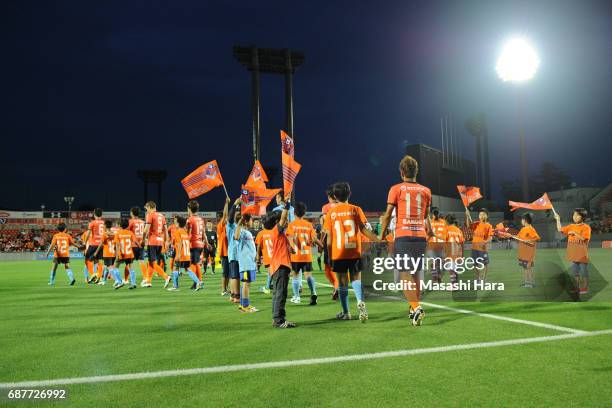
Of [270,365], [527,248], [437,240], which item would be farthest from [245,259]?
[527,248]

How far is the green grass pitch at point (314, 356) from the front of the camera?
140 inches

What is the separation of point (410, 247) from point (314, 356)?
2.47m

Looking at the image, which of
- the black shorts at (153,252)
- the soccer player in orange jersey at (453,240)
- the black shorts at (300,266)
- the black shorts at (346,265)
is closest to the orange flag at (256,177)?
the black shorts at (153,252)

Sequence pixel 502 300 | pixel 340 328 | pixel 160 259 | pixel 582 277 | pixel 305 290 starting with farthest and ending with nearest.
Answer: pixel 160 259
pixel 305 290
pixel 582 277
pixel 502 300
pixel 340 328

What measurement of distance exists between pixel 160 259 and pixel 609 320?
505 inches

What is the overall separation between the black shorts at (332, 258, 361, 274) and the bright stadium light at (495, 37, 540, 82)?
23.6 m

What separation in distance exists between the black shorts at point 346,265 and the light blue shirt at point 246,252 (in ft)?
5.66

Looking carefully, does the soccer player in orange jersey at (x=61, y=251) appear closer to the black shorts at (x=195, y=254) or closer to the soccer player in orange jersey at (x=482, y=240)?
the black shorts at (x=195, y=254)

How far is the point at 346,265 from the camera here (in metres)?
7.11

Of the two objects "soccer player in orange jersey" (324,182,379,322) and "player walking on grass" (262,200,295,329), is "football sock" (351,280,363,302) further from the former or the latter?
"player walking on grass" (262,200,295,329)

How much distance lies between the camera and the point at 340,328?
6.48 m

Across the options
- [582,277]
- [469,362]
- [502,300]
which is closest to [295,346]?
[469,362]

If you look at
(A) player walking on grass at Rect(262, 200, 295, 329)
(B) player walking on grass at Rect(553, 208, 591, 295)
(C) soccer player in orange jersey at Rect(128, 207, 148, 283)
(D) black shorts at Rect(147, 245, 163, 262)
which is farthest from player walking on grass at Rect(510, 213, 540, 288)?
(C) soccer player in orange jersey at Rect(128, 207, 148, 283)

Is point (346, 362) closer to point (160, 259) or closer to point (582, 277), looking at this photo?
point (582, 277)
